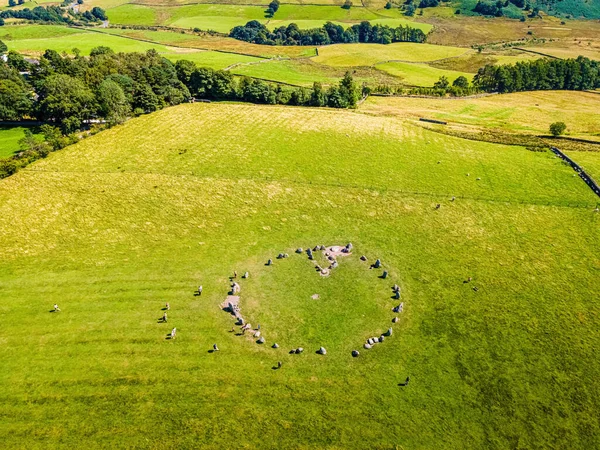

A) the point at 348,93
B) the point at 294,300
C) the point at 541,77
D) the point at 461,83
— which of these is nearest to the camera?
the point at 294,300

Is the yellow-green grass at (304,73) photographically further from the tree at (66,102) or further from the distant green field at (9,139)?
the distant green field at (9,139)

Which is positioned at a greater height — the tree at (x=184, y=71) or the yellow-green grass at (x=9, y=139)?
the tree at (x=184, y=71)

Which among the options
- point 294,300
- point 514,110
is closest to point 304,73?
point 514,110

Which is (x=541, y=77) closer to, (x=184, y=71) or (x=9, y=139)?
(x=184, y=71)

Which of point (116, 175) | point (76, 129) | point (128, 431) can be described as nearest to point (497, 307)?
point (128, 431)

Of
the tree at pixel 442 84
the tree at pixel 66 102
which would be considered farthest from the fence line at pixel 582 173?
the tree at pixel 66 102

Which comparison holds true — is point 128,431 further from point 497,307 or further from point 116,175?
point 116,175

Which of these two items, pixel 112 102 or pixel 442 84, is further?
pixel 442 84

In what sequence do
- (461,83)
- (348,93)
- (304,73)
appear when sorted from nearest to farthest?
(348,93) → (461,83) → (304,73)
